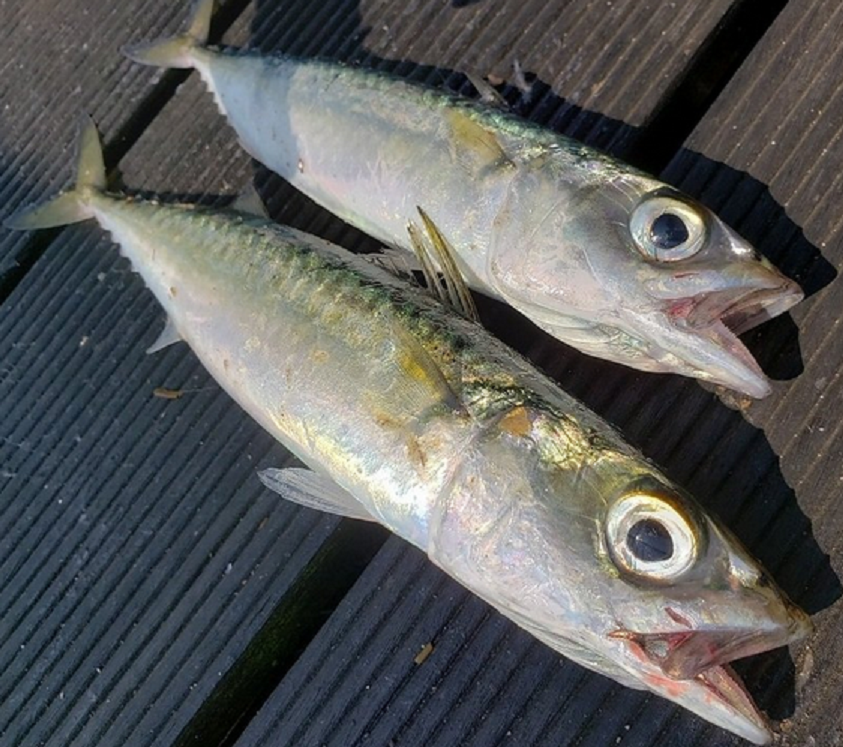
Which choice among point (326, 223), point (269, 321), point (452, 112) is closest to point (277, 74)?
point (326, 223)

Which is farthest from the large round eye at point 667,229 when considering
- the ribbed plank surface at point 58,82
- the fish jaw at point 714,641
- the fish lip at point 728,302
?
the ribbed plank surface at point 58,82

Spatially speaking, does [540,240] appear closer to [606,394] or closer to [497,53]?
[606,394]

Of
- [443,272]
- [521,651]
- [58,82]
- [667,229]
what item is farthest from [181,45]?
[521,651]

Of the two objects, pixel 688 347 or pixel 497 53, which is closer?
pixel 688 347

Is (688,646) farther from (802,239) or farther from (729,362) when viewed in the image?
(802,239)

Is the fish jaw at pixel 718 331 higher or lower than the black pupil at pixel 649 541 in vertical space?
higher

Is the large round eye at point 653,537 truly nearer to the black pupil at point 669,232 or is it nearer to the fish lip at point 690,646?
the fish lip at point 690,646
